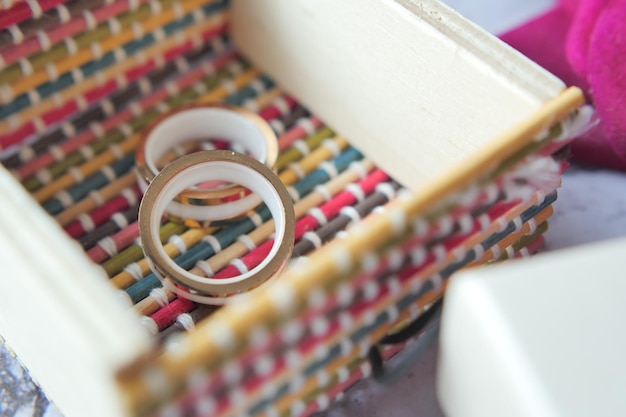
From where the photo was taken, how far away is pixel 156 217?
1.41ft

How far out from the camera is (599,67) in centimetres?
48

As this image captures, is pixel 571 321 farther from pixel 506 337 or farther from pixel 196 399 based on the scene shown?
pixel 196 399

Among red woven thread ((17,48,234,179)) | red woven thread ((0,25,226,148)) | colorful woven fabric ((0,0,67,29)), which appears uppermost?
colorful woven fabric ((0,0,67,29))

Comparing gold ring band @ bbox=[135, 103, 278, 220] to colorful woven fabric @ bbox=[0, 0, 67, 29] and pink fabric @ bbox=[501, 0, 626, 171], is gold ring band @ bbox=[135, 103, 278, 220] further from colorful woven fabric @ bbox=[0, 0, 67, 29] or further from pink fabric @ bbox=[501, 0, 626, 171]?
pink fabric @ bbox=[501, 0, 626, 171]

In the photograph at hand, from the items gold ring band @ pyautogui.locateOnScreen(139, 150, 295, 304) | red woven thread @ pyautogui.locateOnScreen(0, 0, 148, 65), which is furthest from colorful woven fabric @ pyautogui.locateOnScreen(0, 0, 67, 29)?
gold ring band @ pyautogui.locateOnScreen(139, 150, 295, 304)

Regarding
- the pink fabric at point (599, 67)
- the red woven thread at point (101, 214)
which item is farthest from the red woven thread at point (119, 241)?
the pink fabric at point (599, 67)

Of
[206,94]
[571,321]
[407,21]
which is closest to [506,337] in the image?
[571,321]

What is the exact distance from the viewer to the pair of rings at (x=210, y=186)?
0.41m

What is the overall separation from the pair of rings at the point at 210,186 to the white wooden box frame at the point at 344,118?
0.04 m

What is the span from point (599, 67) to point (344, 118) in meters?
0.16

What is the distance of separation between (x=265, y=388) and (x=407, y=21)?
20 cm

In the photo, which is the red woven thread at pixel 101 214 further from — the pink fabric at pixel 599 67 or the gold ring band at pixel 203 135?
the pink fabric at pixel 599 67

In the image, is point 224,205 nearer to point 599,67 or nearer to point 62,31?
point 62,31

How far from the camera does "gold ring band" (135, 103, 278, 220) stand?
0.46m
